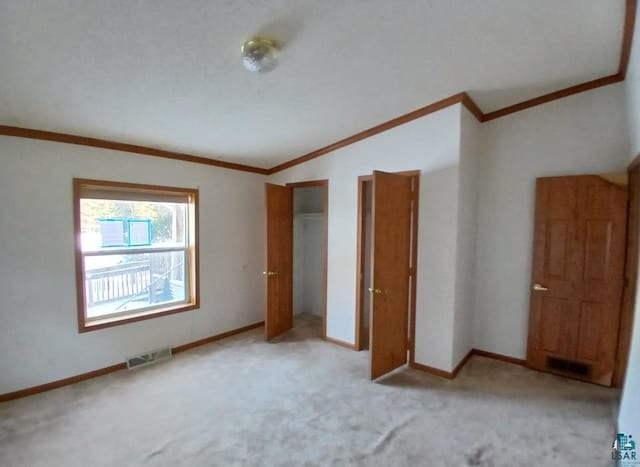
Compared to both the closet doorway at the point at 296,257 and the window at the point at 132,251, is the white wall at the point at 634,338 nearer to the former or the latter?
the closet doorway at the point at 296,257

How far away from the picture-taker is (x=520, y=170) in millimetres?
3369

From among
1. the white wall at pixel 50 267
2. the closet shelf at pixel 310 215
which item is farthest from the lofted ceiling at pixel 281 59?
the closet shelf at pixel 310 215

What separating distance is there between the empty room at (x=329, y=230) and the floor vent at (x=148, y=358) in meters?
0.03

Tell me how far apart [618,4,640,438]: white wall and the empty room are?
0.14 ft

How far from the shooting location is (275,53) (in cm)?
192

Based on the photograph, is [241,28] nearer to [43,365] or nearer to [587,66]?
[587,66]

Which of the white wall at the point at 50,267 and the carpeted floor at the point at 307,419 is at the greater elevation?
the white wall at the point at 50,267

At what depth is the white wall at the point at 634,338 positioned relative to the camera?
1.83 metres

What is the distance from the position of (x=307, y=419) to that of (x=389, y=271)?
1.48 m

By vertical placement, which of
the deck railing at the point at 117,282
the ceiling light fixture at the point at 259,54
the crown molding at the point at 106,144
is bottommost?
the deck railing at the point at 117,282

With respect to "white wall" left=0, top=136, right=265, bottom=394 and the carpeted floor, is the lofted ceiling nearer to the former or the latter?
"white wall" left=0, top=136, right=265, bottom=394

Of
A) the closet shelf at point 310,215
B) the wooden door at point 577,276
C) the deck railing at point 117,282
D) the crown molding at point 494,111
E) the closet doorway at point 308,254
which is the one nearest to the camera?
the crown molding at point 494,111

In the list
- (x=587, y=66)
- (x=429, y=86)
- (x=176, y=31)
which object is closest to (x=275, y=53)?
(x=176, y=31)

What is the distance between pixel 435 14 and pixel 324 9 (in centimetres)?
67
